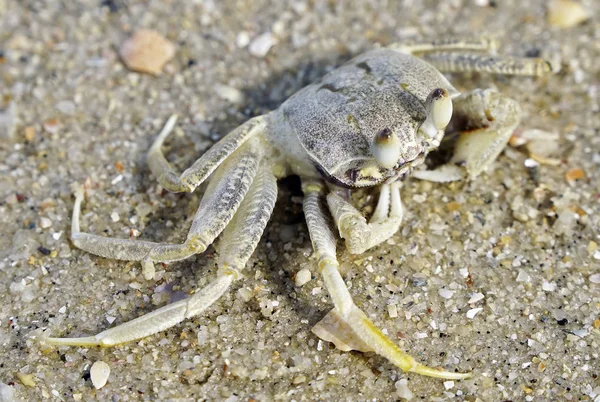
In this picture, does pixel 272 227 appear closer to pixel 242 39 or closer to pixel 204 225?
pixel 204 225

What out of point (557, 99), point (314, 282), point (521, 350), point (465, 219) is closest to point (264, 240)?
point (314, 282)

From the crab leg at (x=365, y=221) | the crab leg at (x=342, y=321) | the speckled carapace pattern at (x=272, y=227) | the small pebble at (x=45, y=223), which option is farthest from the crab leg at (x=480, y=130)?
the small pebble at (x=45, y=223)

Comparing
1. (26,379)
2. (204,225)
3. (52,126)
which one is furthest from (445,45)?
(26,379)

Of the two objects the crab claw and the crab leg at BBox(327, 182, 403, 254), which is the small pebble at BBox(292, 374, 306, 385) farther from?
the crab leg at BBox(327, 182, 403, 254)

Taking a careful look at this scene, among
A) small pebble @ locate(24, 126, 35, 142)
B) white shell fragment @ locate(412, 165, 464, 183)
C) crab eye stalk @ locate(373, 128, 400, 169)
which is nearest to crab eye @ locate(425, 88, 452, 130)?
crab eye stalk @ locate(373, 128, 400, 169)

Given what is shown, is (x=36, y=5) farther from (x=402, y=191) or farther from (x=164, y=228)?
(x=402, y=191)

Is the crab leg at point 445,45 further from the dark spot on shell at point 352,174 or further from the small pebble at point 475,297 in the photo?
the small pebble at point 475,297
